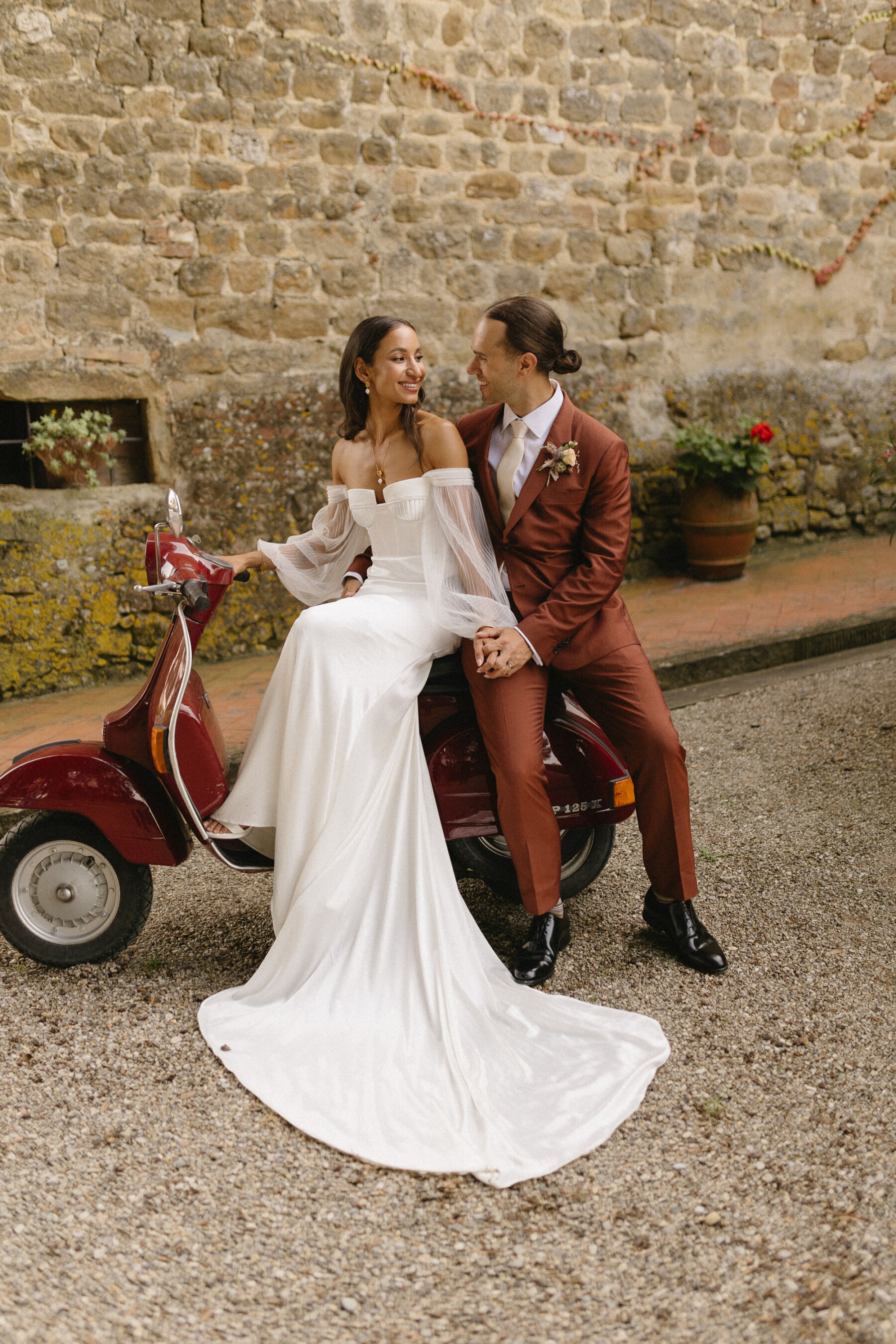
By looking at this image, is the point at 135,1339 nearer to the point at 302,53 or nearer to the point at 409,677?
the point at 409,677

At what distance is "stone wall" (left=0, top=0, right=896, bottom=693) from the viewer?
209 inches

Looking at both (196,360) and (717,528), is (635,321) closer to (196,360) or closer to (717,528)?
(717,528)

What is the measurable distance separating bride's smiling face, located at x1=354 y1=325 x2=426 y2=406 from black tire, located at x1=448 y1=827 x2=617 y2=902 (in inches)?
47.9

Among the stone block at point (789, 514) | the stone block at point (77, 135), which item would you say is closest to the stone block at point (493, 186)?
the stone block at point (77, 135)

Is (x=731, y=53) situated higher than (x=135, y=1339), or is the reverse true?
(x=731, y=53)

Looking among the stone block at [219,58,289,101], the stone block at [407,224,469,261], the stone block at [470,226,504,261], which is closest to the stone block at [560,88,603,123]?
the stone block at [470,226,504,261]

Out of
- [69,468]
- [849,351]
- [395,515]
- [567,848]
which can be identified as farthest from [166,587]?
[849,351]

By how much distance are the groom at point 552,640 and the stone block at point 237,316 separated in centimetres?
310

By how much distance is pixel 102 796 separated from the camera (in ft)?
9.16

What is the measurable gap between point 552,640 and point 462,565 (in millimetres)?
310

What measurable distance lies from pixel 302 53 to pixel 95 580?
2891 mm

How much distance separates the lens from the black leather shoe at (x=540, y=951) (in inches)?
108

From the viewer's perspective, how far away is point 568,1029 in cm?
250

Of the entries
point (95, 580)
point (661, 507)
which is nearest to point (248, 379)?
point (95, 580)
